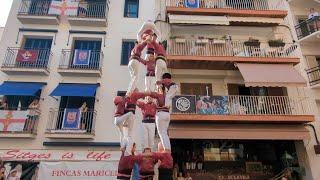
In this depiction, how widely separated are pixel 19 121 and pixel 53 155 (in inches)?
90.5

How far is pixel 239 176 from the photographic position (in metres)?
13.9

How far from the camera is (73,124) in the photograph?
1381cm

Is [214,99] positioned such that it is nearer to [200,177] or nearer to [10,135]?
[200,177]

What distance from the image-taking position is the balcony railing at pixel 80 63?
15.4 m

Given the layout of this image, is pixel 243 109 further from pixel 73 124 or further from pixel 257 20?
pixel 73 124

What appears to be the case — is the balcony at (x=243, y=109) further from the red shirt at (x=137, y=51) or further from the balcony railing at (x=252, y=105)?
the red shirt at (x=137, y=51)

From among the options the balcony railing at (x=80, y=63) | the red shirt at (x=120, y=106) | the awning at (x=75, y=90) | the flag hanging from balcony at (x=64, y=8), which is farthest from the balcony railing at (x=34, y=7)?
the red shirt at (x=120, y=106)

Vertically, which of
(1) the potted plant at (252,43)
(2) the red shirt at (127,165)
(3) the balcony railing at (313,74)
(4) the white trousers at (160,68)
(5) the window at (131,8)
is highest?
(5) the window at (131,8)

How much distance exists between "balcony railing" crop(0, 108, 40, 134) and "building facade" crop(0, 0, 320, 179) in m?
0.05

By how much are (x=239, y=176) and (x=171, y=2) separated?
10.3 meters

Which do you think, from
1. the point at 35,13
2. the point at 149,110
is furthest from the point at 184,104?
the point at 35,13

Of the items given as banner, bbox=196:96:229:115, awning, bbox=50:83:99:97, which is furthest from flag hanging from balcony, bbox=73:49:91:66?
banner, bbox=196:96:229:115

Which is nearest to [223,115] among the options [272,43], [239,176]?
[239,176]

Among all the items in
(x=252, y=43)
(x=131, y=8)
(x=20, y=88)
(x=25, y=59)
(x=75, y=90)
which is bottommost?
(x=75, y=90)
